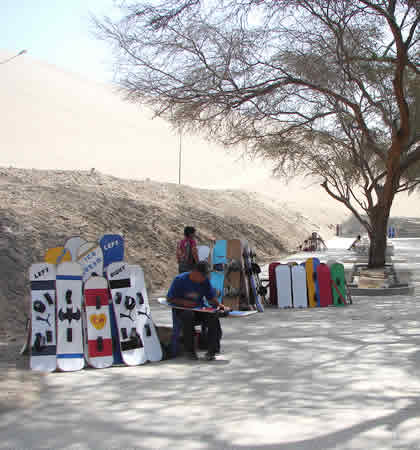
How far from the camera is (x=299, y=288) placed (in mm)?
11227

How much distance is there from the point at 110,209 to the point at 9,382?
13.9 m

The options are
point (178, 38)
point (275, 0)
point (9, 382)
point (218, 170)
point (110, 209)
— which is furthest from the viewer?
point (218, 170)

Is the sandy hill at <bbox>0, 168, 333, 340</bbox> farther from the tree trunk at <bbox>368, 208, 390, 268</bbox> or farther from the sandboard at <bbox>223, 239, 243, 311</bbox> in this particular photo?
the tree trunk at <bbox>368, 208, 390, 268</bbox>

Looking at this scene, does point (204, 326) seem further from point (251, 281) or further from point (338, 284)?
point (338, 284)

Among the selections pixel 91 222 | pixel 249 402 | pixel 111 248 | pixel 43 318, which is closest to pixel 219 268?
pixel 111 248

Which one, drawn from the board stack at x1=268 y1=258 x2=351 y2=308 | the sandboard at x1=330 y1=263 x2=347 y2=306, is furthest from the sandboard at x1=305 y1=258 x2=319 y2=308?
the sandboard at x1=330 y1=263 x2=347 y2=306

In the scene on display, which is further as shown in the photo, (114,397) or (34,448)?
(114,397)

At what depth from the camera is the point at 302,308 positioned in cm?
1093

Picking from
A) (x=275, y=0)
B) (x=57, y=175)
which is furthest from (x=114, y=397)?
(x=57, y=175)

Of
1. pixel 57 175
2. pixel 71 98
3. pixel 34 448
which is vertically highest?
pixel 71 98

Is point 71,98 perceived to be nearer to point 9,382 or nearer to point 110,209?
point 110,209

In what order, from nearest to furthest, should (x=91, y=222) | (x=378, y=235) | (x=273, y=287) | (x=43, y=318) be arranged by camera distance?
(x=43, y=318) → (x=273, y=287) → (x=378, y=235) → (x=91, y=222)

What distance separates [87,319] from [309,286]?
5557 millimetres

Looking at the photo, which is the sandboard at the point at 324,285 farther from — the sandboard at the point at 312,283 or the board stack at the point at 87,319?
the board stack at the point at 87,319
